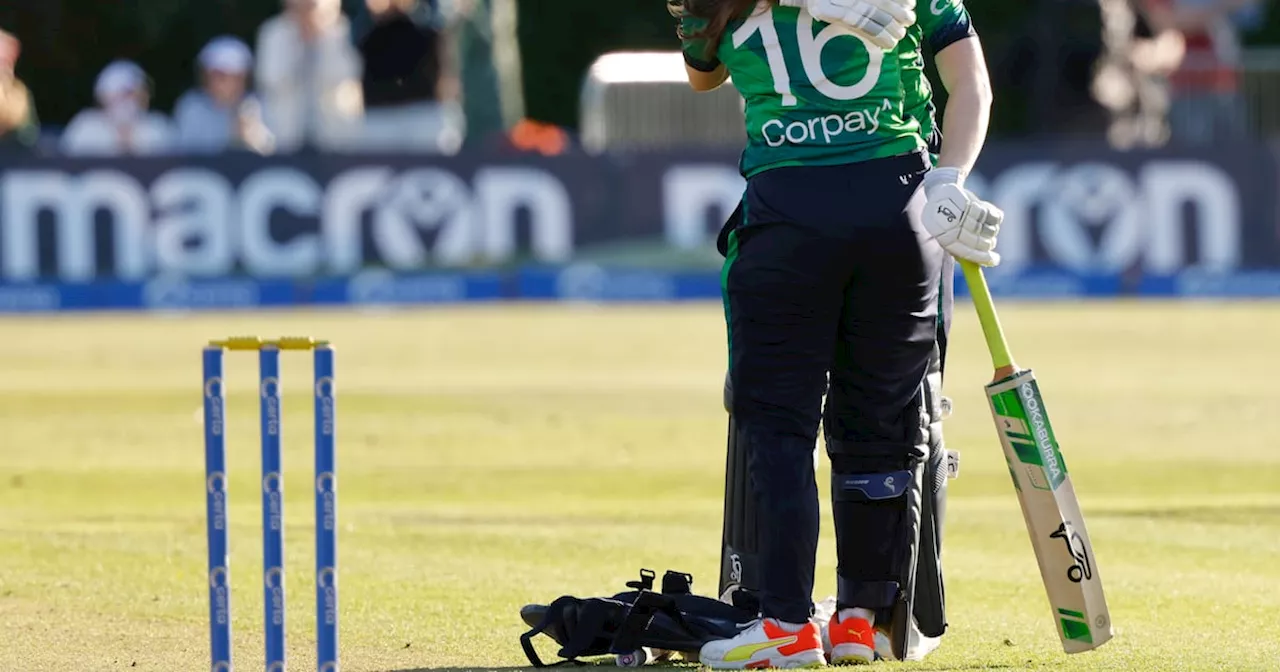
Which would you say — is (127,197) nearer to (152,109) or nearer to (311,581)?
(152,109)

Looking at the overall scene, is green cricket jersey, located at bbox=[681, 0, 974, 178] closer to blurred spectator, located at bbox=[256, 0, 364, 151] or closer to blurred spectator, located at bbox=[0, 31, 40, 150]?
blurred spectator, located at bbox=[0, 31, 40, 150]

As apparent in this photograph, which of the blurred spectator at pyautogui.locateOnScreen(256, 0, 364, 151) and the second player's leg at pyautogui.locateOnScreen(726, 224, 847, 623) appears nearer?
the second player's leg at pyautogui.locateOnScreen(726, 224, 847, 623)

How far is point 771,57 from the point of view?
221 inches

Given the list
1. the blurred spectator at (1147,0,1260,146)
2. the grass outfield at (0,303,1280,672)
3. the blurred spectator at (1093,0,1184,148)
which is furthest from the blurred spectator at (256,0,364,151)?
the blurred spectator at (1147,0,1260,146)

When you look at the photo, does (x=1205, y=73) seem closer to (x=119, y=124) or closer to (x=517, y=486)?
(x=119, y=124)

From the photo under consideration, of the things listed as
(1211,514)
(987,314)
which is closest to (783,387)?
(987,314)

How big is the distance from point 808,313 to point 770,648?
818 millimetres

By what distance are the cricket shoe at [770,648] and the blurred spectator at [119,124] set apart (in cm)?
1471

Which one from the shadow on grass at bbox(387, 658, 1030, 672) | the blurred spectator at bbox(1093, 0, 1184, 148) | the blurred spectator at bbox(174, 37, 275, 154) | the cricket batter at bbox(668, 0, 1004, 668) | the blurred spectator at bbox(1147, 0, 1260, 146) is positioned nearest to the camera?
the cricket batter at bbox(668, 0, 1004, 668)

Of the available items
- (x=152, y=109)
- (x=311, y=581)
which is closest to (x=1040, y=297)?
(x=152, y=109)

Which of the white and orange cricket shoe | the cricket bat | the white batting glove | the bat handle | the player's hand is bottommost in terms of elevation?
the white and orange cricket shoe

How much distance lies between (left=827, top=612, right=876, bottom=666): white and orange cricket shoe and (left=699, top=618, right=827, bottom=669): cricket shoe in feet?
0.53

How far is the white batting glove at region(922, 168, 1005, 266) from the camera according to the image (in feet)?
17.7

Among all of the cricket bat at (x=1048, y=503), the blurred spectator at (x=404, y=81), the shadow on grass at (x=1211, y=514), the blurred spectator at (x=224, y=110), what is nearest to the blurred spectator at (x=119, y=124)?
the blurred spectator at (x=224, y=110)
